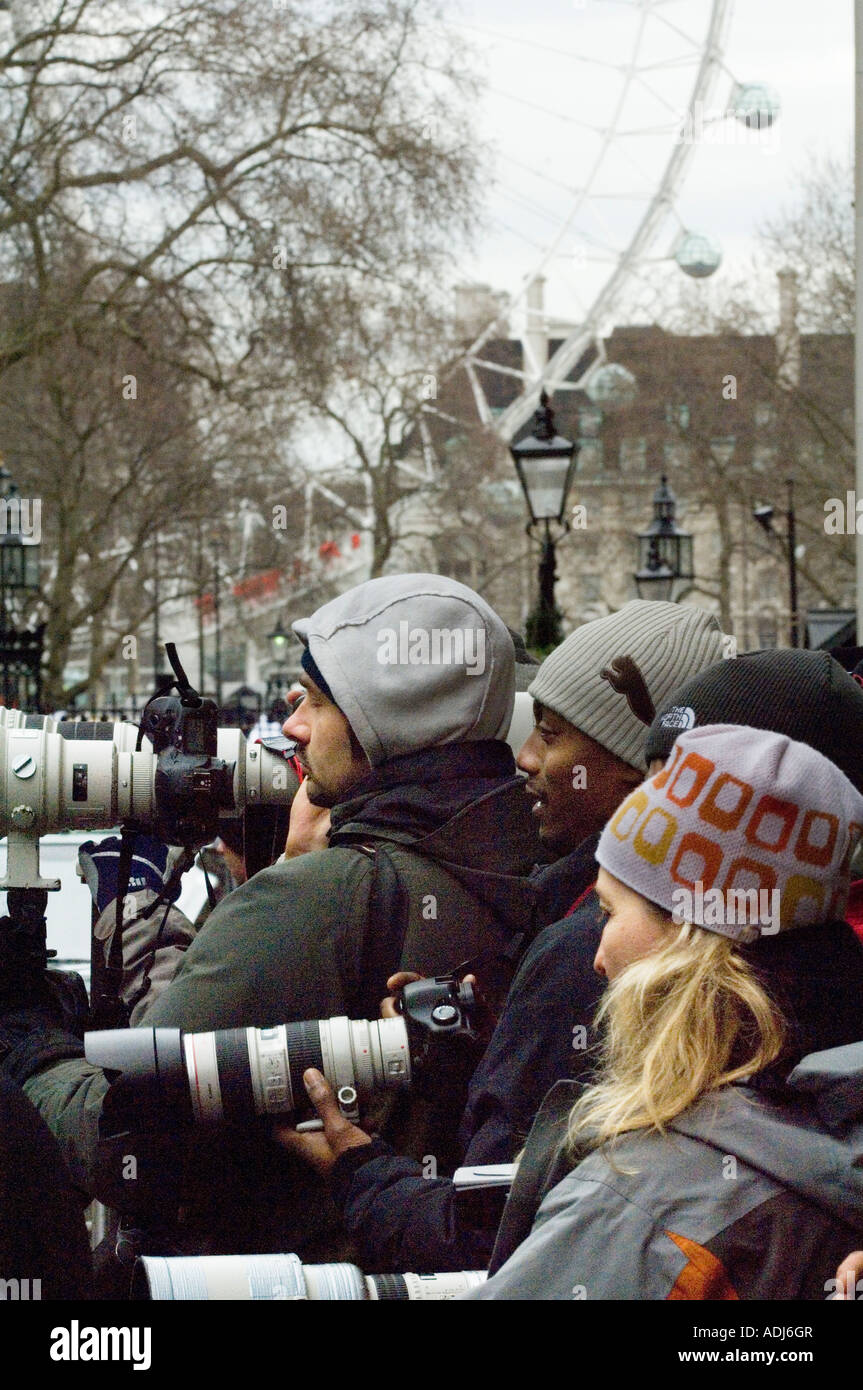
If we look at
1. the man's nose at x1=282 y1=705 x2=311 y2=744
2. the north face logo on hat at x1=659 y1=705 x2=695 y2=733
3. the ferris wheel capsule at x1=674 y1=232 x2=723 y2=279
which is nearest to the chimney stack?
the ferris wheel capsule at x1=674 y1=232 x2=723 y2=279

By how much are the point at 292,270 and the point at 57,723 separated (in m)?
16.6

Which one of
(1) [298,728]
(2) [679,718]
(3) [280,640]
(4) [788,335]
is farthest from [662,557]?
(3) [280,640]

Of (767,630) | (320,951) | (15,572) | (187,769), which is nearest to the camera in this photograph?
(320,951)

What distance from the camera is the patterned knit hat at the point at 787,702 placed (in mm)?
2297

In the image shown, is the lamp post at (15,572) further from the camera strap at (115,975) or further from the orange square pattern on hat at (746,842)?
the orange square pattern on hat at (746,842)

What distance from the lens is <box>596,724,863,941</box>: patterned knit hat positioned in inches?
75.9

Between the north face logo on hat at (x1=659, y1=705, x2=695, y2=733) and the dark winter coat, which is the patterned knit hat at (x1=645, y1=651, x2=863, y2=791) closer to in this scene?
the north face logo on hat at (x1=659, y1=705, x2=695, y2=733)

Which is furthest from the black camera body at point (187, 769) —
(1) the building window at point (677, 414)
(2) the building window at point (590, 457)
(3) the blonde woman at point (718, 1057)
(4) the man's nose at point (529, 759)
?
(2) the building window at point (590, 457)

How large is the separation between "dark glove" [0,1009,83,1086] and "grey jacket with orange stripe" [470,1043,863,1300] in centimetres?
129

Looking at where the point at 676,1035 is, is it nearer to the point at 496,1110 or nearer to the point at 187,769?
the point at 496,1110

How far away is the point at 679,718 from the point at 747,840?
0.45 metres

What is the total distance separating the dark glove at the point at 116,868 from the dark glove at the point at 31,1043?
417 mm

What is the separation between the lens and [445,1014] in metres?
2.40
